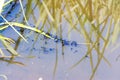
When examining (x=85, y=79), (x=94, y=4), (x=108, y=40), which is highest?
(x=94, y=4)

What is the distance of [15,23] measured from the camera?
126 cm

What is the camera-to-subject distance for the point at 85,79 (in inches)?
50.8

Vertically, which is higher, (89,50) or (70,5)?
(70,5)

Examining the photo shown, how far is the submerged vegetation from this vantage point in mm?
1290

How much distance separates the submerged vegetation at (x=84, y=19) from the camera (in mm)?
1290

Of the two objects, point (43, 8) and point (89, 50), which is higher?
A: point (43, 8)

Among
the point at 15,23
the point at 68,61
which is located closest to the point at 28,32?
the point at 15,23

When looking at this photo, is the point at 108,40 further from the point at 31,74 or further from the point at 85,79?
the point at 31,74

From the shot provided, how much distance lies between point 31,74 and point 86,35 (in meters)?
0.23

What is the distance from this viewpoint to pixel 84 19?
1306 mm

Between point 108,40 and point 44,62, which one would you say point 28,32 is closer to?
point 44,62

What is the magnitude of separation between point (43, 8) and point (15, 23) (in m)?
0.11

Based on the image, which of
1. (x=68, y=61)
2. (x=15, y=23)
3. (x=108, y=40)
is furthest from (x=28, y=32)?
(x=108, y=40)

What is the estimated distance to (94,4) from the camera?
1.31m
